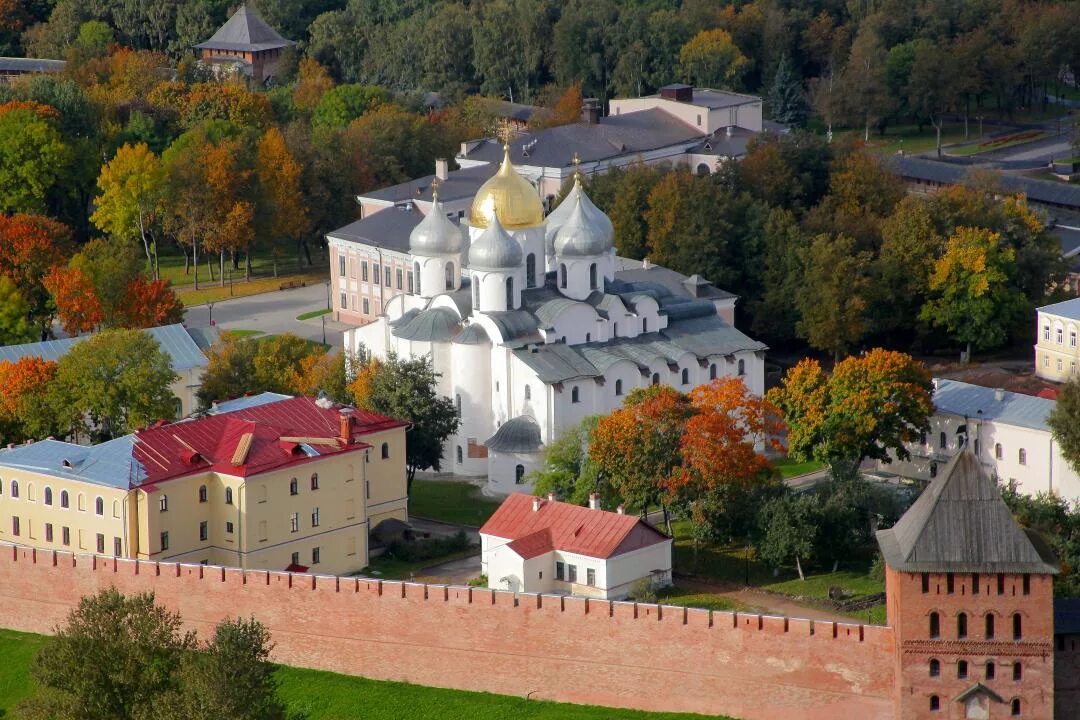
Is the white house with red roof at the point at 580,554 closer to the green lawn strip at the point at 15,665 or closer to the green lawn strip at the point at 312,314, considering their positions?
the green lawn strip at the point at 15,665

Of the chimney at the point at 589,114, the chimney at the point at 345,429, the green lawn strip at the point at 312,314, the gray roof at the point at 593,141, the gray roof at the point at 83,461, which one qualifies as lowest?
the green lawn strip at the point at 312,314

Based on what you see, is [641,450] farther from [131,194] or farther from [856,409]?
[131,194]

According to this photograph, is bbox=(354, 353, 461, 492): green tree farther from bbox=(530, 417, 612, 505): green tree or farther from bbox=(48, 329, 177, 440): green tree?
bbox=(48, 329, 177, 440): green tree

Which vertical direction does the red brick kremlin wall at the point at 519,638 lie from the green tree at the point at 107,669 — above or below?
below

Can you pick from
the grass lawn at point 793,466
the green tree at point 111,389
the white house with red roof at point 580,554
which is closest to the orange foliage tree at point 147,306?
the green tree at point 111,389

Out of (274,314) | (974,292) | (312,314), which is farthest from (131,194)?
(974,292)

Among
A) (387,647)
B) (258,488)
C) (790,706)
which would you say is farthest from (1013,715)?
(258,488)

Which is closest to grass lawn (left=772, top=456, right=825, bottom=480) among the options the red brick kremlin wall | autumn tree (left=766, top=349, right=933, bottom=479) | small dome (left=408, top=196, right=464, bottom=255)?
autumn tree (left=766, top=349, right=933, bottom=479)

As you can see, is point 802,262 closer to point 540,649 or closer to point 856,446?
point 856,446
